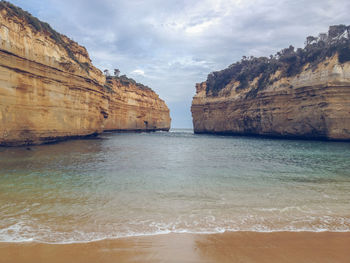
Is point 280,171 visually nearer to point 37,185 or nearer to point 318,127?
point 37,185

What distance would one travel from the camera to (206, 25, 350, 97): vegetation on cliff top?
85.4ft

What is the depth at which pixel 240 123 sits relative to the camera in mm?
39719

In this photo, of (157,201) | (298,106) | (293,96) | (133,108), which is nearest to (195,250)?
(157,201)

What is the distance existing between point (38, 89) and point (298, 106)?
28.3 m

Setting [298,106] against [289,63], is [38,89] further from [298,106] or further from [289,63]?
[289,63]

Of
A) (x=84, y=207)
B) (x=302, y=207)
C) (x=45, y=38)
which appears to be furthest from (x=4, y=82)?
(x=302, y=207)

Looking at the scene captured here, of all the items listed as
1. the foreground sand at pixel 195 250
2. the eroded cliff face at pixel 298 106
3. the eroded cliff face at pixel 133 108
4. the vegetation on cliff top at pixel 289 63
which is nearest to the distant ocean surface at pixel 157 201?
the foreground sand at pixel 195 250

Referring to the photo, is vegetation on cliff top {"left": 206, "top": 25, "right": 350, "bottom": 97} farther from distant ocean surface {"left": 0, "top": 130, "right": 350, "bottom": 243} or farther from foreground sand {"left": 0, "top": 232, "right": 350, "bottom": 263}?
foreground sand {"left": 0, "top": 232, "right": 350, "bottom": 263}

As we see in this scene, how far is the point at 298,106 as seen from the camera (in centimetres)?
2770

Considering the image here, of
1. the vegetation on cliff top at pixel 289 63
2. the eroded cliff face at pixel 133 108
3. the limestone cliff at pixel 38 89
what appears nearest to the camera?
the limestone cliff at pixel 38 89

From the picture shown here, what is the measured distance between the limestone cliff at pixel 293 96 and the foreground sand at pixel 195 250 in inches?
996

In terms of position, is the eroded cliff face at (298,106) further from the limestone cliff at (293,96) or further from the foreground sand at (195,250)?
the foreground sand at (195,250)

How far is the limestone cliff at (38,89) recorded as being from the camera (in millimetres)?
12125

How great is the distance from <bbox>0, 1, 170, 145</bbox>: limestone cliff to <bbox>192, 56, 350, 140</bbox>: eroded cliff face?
79.1 ft
